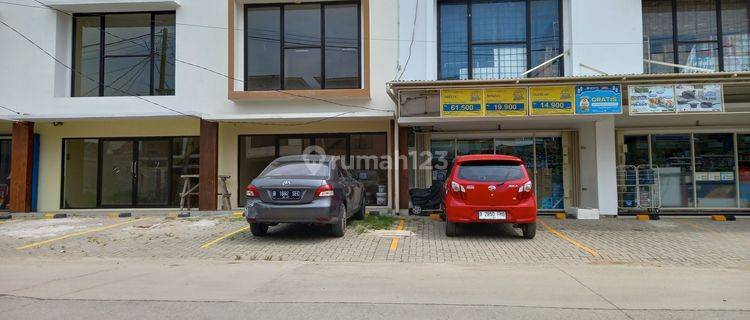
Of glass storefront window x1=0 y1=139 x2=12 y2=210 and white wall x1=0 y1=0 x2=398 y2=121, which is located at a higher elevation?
white wall x1=0 y1=0 x2=398 y2=121

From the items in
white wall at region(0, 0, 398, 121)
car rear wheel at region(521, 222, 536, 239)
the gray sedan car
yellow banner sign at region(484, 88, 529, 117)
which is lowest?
car rear wheel at region(521, 222, 536, 239)

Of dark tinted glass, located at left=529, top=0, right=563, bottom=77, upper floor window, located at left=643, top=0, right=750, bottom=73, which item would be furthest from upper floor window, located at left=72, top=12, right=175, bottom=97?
upper floor window, located at left=643, top=0, right=750, bottom=73

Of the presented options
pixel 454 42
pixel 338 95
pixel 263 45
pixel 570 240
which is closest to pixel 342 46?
pixel 338 95

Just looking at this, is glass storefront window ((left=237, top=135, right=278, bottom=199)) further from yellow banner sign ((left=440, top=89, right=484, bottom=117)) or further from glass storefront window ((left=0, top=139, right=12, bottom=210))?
glass storefront window ((left=0, top=139, right=12, bottom=210))

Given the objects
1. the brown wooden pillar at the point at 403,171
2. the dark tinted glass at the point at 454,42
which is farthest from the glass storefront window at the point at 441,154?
the dark tinted glass at the point at 454,42

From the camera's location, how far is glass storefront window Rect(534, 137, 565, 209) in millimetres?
14680

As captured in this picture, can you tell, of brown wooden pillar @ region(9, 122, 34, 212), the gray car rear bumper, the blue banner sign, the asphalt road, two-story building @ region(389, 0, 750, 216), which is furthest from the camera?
brown wooden pillar @ region(9, 122, 34, 212)

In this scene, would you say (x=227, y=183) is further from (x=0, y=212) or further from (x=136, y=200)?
(x=0, y=212)

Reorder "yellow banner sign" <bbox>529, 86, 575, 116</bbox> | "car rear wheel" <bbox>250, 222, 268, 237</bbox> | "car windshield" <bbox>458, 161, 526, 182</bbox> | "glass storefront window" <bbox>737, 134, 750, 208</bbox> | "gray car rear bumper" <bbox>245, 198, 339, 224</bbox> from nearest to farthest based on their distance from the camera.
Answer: "gray car rear bumper" <bbox>245, 198, 339, 224</bbox>
"car windshield" <bbox>458, 161, 526, 182</bbox>
"car rear wheel" <bbox>250, 222, 268, 237</bbox>
"yellow banner sign" <bbox>529, 86, 575, 116</bbox>
"glass storefront window" <bbox>737, 134, 750, 208</bbox>

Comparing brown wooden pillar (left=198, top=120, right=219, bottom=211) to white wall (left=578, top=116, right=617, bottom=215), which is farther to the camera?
brown wooden pillar (left=198, top=120, right=219, bottom=211)

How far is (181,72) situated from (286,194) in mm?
7256

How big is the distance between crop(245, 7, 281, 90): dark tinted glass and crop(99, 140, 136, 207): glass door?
443 cm

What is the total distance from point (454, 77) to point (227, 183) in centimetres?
720

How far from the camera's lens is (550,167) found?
14.7m
